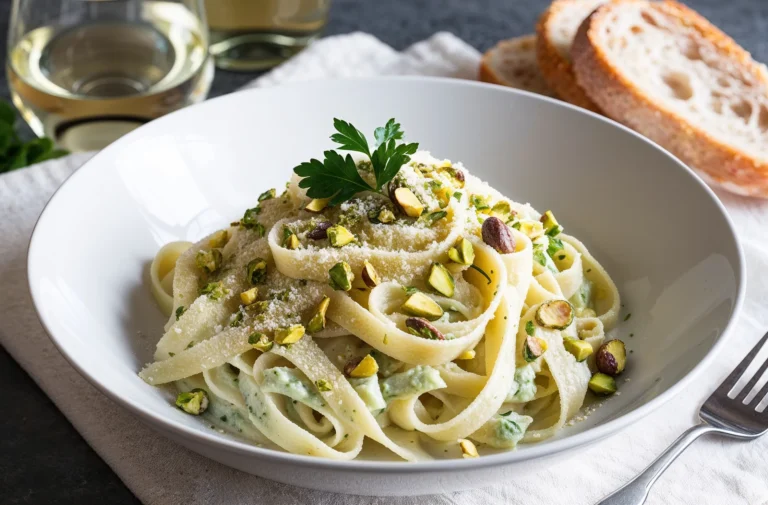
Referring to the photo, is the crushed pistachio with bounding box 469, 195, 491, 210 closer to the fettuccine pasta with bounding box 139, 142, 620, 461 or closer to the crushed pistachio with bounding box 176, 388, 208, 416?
the fettuccine pasta with bounding box 139, 142, 620, 461

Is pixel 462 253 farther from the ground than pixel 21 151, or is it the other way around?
pixel 462 253

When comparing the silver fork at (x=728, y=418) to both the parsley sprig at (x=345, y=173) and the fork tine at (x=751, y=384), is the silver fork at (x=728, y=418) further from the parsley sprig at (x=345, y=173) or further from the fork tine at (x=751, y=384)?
the parsley sprig at (x=345, y=173)

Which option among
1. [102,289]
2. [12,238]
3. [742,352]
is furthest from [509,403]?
[12,238]

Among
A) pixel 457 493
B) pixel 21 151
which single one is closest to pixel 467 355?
pixel 457 493

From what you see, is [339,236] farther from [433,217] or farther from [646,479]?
[646,479]

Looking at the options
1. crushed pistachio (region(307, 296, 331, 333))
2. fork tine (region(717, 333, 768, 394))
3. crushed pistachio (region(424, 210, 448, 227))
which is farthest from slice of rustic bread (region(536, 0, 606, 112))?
crushed pistachio (region(307, 296, 331, 333))

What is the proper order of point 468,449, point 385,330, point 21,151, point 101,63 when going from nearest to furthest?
point 468,449, point 385,330, point 21,151, point 101,63

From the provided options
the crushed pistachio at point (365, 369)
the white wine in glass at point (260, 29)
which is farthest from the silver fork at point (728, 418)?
the white wine in glass at point (260, 29)
